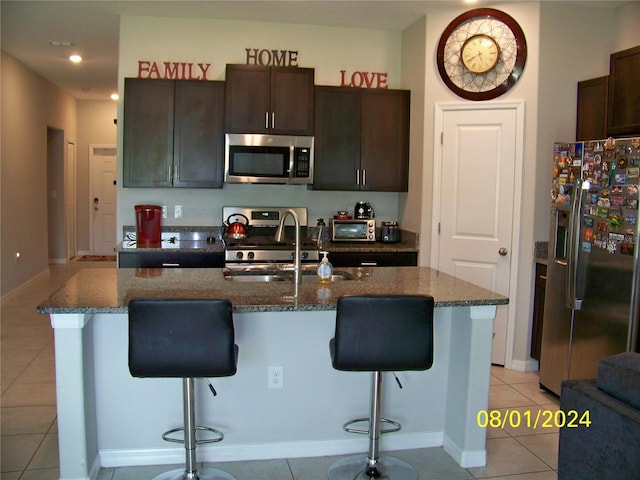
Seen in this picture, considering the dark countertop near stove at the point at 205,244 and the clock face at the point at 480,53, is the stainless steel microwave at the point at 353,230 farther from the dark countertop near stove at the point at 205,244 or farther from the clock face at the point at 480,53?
the clock face at the point at 480,53

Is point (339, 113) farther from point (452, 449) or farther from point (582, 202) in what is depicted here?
point (452, 449)

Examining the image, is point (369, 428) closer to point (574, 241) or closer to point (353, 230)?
point (574, 241)

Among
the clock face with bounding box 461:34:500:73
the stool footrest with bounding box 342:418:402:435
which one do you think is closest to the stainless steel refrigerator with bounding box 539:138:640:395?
the clock face with bounding box 461:34:500:73

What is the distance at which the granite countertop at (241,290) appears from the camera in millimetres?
2453

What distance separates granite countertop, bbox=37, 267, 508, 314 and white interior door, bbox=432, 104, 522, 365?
1272mm

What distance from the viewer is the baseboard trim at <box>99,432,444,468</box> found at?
2.83 m

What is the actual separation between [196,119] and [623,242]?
3172mm

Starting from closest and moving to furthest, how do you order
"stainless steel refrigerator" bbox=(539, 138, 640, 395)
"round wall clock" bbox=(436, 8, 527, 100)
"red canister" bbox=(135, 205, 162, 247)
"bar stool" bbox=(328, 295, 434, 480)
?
"bar stool" bbox=(328, 295, 434, 480) → "stainless steel refrigerator" bbox=(539, 138, 640, 395) → "round wall clock" bbox=(436, 8, 527, 100) → "red canister" bbox=(135, 205, 162, 247)

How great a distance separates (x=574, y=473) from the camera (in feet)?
6.86

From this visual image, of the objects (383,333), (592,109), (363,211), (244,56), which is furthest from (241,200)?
(383,333)

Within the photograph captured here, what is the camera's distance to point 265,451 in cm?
293

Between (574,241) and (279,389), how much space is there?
1.99 meters

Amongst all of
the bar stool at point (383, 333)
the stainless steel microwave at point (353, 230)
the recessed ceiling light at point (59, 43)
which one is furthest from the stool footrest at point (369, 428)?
the recessed ceiling light at point (59, 43)

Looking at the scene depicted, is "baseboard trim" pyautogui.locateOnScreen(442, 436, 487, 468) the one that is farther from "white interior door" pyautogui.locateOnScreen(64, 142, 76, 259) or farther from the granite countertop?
"white interior door" pyautogui.locateOnScreen(64, 142, 76, 259)
